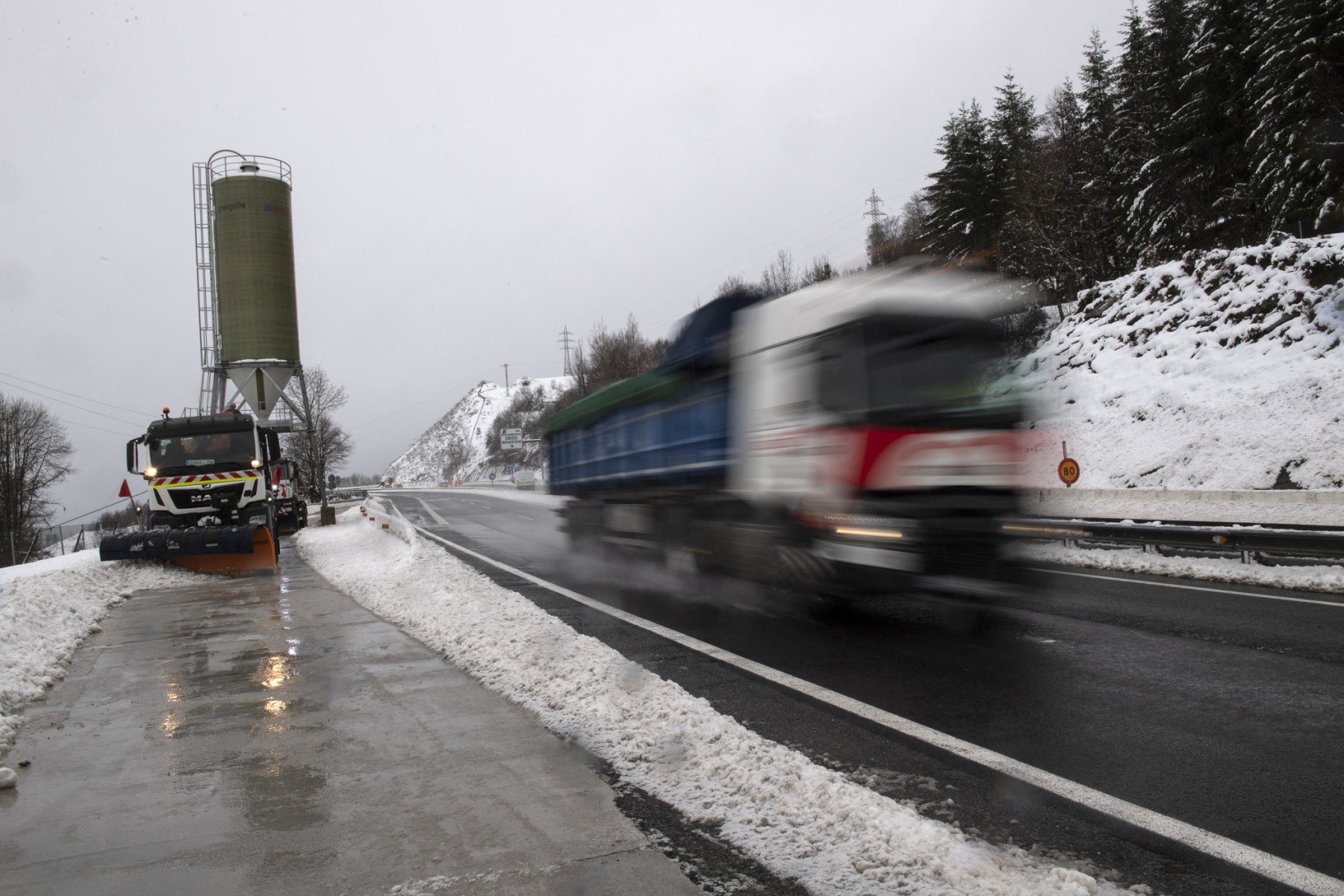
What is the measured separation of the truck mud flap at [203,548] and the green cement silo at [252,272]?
63.5 ft

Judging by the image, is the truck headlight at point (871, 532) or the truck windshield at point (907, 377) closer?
the truck headlight at point (871, 532)

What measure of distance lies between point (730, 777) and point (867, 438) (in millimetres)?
3547

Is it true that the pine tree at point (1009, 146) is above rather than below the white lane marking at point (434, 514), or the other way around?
above

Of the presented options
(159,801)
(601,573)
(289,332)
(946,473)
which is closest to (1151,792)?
(946,473)

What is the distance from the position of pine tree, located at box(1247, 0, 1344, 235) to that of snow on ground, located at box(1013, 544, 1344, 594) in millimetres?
19944

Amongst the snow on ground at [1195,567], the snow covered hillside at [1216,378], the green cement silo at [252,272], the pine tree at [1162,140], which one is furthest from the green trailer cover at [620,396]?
the pine tree at [1162,140]

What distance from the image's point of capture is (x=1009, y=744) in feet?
14.8

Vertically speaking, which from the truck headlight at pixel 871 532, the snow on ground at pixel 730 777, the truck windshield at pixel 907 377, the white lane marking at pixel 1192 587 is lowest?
the white lane marking at pixel 1192 587

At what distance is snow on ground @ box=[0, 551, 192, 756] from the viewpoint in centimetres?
646

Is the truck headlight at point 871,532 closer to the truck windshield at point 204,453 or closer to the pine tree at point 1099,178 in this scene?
the truck windshield at point 204,453

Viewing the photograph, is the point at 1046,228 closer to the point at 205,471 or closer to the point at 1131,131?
the point at 1131,131

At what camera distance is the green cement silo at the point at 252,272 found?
32438 millimetres

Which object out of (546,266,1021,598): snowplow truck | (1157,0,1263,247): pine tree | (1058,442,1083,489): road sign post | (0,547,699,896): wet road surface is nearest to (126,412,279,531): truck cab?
(0,547,699,896): wet road surface

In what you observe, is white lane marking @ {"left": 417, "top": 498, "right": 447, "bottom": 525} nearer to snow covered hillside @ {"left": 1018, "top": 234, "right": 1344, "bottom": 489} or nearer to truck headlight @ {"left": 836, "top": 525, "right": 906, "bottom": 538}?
snow covered hillside @ {"left": 1018, "top": 234, "right": 1344, "bottom": 489}
